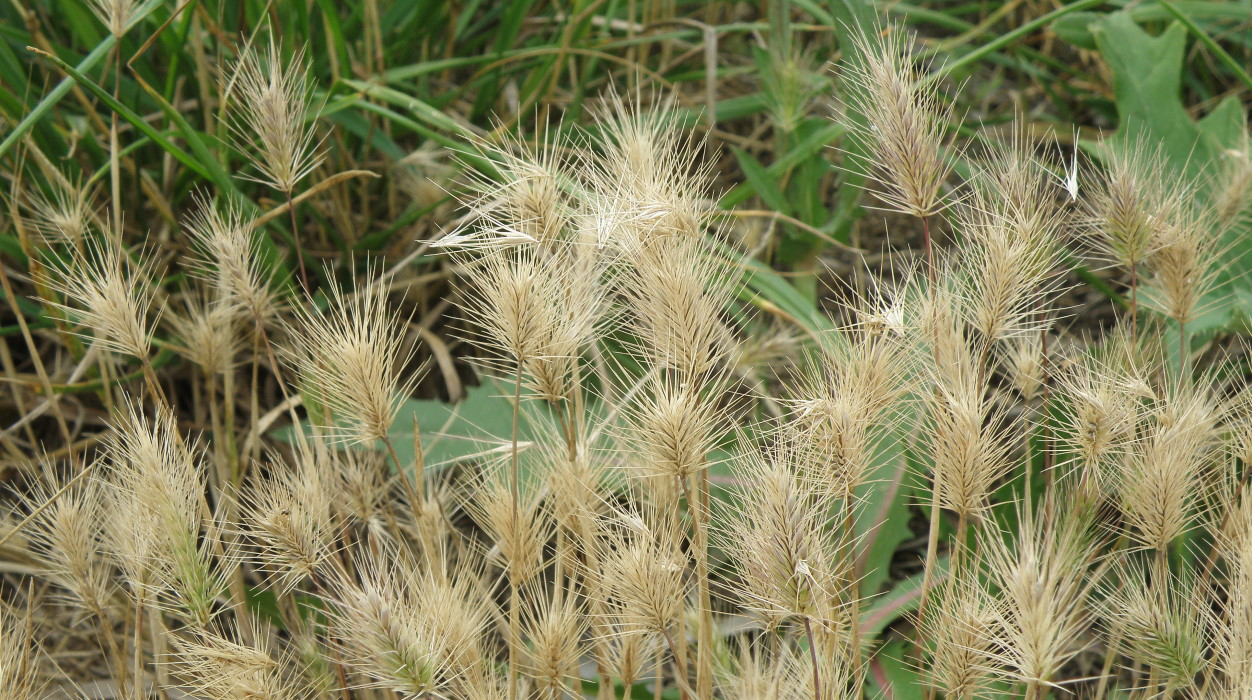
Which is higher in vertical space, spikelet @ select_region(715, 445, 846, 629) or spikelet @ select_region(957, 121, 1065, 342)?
spikelet @ select_region(957, 121, 1065, 342)

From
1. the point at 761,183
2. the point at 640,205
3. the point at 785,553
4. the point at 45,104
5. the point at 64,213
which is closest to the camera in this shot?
the point at 785,553

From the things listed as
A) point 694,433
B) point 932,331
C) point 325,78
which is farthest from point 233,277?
point 325,78

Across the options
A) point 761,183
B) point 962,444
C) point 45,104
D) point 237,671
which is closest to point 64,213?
point 45,104

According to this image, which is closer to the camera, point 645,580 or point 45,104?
point 645,580

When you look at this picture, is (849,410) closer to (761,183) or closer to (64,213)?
(761,183)

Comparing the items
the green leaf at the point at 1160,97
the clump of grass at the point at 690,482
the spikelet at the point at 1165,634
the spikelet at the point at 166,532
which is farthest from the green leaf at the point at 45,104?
the green leaf at the point at 1160,97

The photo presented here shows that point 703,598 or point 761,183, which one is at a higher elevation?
point 761,183

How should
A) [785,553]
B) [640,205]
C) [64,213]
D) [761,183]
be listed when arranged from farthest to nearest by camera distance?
[761,183]
[64,213]
[640,205]
[785,553]

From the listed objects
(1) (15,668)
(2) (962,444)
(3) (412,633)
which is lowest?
(1) (15,668)

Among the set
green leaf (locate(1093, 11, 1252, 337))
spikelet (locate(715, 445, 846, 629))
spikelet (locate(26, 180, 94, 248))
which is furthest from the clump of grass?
green leaf (locate(1093, 11, 1252, 337))

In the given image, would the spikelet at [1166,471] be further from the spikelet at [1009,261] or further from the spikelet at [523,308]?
the spikelet at [523,308]

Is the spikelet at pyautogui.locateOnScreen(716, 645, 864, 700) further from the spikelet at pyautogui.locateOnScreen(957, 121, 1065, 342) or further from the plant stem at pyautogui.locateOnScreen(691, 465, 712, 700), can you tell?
the spikelet at pyautogui.locateOnScreen(957, 121, 1065, 342)

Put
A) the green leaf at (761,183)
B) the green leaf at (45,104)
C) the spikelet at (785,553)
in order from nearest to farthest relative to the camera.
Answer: the spikelet at (785,553) < the green leaf at (45,104) < the green leaf at (761,183)
